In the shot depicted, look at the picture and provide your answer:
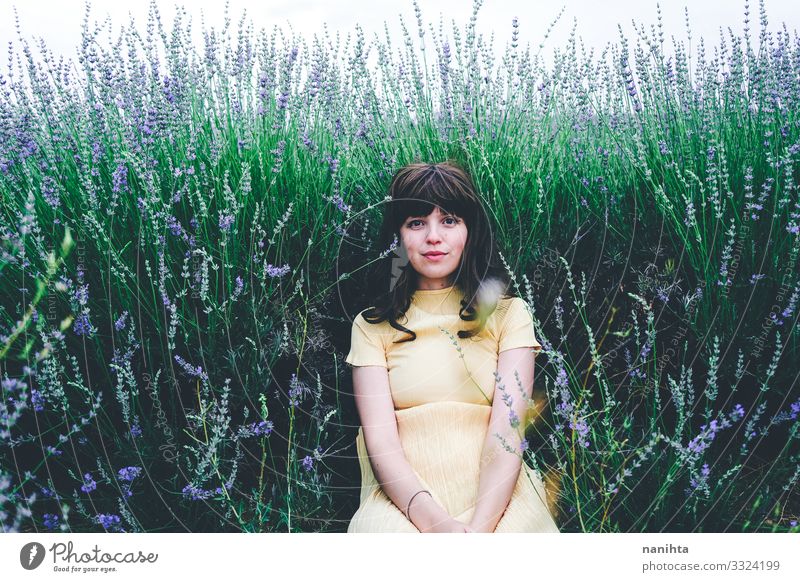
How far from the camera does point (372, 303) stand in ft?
6.18

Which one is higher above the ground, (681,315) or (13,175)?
(13,175)

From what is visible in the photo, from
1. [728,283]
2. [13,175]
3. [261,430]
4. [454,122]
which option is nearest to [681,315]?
[728,283]

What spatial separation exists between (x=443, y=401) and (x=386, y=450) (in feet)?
0.64

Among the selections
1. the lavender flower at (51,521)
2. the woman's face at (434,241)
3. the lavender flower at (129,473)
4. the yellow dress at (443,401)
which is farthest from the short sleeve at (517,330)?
the lavender flower at (51,521)

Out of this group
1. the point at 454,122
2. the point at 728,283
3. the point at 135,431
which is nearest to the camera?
the point at 135,431

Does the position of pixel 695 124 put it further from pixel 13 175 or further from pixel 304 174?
pixel 13 175

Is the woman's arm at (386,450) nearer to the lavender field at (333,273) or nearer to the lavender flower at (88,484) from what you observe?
the lavender field at (333,273)

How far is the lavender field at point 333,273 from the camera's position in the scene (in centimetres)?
162

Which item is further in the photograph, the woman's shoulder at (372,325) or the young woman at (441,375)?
the woman's shoulder at (372,325)

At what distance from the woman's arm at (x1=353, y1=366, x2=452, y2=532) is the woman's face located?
1.00 ft

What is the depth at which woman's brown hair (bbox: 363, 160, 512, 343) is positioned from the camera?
178 cm

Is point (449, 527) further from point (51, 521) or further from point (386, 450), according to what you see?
point (51, 521)

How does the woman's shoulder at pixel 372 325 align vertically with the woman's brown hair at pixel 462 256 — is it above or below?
below
